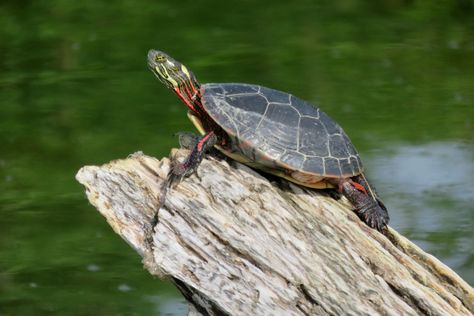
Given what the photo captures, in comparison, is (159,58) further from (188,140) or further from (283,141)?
(283,141)

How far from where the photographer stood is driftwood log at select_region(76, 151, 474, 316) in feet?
9.05

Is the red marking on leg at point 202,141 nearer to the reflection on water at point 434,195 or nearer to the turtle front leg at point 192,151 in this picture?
the turtle front leg at point 192,151

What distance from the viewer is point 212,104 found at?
10.3 ft

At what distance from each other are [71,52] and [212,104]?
4356mm

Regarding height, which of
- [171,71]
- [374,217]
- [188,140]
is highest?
[171,71]

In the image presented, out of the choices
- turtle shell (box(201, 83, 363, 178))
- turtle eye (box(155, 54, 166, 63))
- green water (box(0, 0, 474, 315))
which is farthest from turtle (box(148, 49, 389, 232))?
green water (box(0, 0, 474, 315))

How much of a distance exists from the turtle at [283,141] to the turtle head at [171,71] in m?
0.08

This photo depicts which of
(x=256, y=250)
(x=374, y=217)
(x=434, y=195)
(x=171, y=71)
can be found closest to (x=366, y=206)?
(x=374, y=217)

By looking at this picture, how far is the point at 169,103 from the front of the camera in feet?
20.2

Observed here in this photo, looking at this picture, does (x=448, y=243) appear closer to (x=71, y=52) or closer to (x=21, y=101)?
(x=21, y=101)

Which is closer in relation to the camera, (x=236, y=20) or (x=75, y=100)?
(x=75, y=100)

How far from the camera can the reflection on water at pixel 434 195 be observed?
4605 mm

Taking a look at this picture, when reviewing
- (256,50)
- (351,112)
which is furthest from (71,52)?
(351,112)

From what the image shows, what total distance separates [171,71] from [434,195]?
7.26 ft
